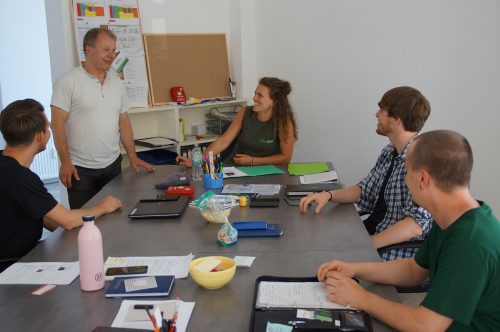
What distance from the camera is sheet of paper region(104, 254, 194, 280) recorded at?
69.3 inches

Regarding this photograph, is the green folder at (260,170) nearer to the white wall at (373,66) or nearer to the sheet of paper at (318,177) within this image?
the sheet of paper at (318,177)

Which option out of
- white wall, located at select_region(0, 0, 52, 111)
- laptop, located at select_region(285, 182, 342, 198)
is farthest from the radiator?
laptop, located at select_region(285, 182, 342, 198)

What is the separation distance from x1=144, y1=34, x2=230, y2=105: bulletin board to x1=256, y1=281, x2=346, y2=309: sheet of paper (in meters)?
3.32

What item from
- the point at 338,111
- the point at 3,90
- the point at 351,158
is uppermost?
the point at 3,90

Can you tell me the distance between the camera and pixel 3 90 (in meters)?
5.71

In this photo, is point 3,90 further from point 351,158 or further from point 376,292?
point 376,292

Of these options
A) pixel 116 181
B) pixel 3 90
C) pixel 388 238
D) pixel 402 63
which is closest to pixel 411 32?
pixel 402 63

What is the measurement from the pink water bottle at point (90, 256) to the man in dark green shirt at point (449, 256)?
74 cm

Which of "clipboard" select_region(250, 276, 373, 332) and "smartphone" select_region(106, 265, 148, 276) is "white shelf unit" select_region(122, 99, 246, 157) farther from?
"clipboard" select_region(250, 276, 373, 332)

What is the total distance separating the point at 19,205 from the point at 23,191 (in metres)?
0.09

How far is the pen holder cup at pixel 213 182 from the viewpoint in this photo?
114 inches

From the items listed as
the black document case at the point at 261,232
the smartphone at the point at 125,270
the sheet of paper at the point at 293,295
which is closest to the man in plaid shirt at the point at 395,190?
the black document case at the point at 261,232

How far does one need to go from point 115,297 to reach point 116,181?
161cm

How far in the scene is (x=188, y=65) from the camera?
488cm
